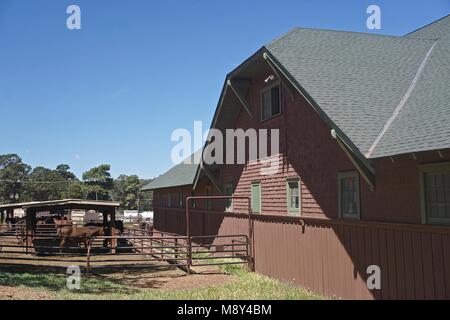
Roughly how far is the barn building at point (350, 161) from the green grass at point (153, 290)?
80cm

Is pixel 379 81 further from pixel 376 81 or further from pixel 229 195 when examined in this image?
pixel 229 195

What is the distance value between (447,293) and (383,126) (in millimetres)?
4075

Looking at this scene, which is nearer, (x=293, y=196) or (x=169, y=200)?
(x=293, y=196)

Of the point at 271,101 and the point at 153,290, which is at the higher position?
the point at 271,101

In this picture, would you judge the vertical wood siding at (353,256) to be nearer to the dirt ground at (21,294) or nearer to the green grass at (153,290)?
the green grass at (153,290)

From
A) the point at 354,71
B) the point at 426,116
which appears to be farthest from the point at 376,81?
the point at 426,116

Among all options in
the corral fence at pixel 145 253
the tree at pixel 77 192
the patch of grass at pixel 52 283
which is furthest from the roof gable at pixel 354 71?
the tree at pixel 77 192

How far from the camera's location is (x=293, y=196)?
46.8ft

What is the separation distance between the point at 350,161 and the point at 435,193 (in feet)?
8.46

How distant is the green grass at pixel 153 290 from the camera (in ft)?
36.5

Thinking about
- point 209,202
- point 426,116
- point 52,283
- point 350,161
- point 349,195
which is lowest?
point 52,283

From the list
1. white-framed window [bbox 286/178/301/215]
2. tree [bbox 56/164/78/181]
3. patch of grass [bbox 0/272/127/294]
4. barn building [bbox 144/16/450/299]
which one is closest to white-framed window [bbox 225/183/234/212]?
barn building [bbox 144/16/450/299]
